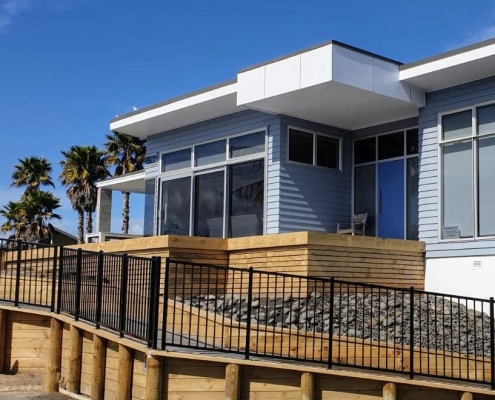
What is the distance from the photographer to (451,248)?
13.7m

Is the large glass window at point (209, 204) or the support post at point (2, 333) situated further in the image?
the large glass window at point (209, 204)

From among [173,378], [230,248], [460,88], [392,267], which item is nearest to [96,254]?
[173,378]

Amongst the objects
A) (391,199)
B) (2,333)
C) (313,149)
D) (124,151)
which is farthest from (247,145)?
(124,151)

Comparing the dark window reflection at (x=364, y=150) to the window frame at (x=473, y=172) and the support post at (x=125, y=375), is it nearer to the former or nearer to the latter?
the window frame at (x=473, y=172)

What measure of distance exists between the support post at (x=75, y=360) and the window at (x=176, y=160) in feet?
27.5

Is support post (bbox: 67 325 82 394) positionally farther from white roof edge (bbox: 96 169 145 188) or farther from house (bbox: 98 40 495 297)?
white roof edge (bbox: 96 169 145 188)

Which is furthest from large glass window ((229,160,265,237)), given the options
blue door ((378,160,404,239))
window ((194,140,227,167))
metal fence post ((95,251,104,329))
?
metal fence post ((95,251,104,329))

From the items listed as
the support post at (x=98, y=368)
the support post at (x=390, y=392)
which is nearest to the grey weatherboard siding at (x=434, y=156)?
the support post at (x=390, y=392)

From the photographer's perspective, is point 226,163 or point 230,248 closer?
point 230,248

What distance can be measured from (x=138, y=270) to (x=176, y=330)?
133 centimetres

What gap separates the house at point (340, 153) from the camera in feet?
43.8

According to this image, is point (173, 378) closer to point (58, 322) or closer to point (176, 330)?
point (176, 330)

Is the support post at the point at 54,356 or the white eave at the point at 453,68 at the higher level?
the white eave at the point at 453,68

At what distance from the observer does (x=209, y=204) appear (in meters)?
17.5
